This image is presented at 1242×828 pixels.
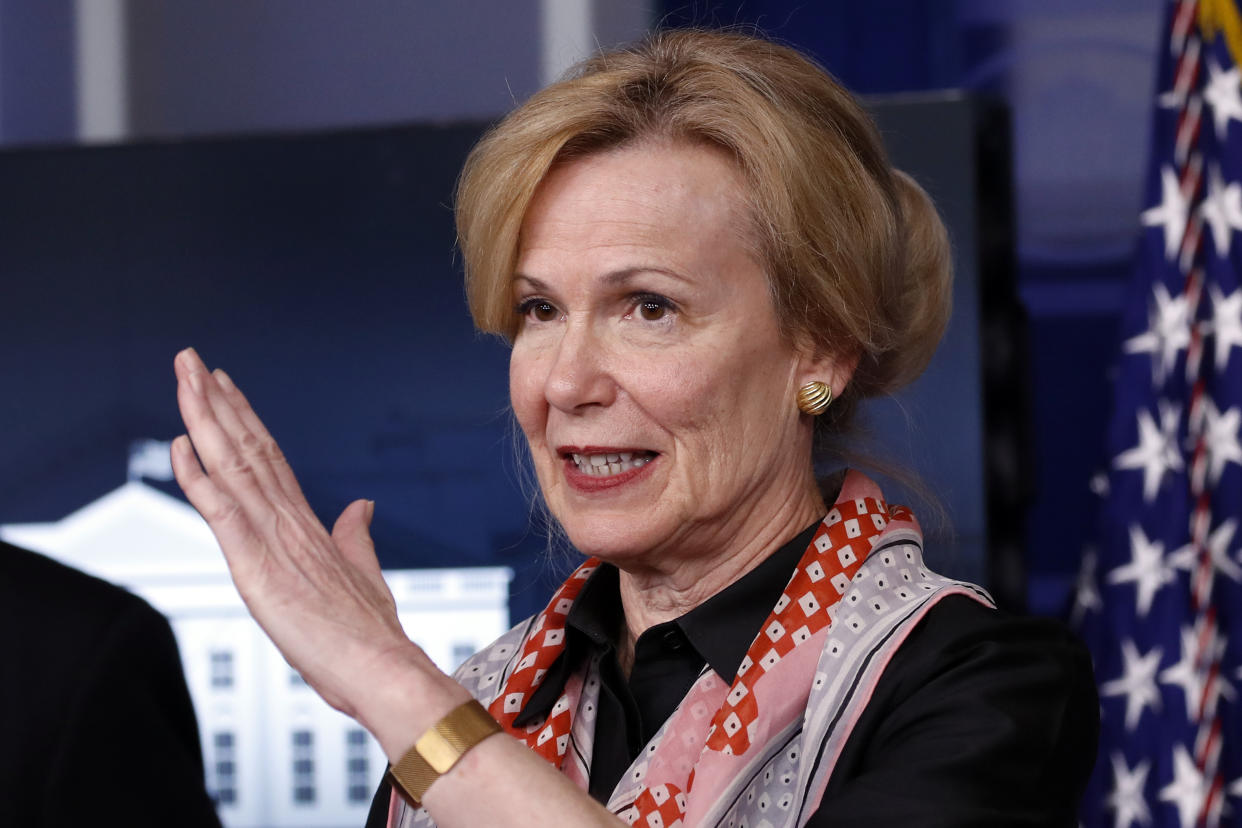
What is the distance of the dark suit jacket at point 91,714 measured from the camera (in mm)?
909

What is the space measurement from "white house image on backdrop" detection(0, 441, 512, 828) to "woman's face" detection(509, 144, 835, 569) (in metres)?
1.56

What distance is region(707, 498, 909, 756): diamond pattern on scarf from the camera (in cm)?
144

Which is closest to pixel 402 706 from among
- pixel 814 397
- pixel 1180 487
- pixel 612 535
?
pixel 612 535

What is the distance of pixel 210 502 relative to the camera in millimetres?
1260

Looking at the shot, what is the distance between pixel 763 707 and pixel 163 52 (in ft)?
10.4

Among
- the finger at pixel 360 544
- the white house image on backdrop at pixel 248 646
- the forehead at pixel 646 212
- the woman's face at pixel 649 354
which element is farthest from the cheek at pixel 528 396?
the white house image on backdrop at pixel 248 646

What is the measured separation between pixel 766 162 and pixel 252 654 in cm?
206

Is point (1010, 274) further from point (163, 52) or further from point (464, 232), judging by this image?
point (163, 52)

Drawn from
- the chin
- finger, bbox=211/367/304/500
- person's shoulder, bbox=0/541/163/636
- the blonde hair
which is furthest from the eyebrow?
person's shoulder, bbox=0/541/163/636

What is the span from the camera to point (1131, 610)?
2814mm

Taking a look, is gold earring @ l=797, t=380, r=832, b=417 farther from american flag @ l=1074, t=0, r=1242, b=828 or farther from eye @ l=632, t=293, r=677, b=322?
american flag @ l=1074, t=0, r=1242, b=828

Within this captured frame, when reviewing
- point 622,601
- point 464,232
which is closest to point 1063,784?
point 622,601

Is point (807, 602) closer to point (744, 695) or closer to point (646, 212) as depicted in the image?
point (744, 695)

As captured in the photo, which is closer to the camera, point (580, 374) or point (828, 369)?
point (580, 374)
